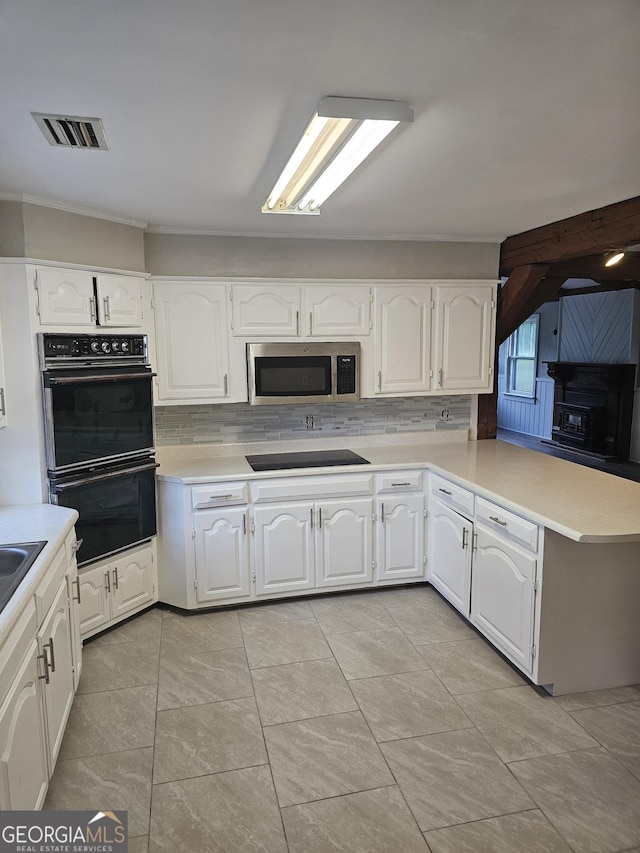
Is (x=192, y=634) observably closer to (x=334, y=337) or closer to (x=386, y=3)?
(x=334, y=337)

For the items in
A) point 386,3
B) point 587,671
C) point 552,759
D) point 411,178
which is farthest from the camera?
point 587,671

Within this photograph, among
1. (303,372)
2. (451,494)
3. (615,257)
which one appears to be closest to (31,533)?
(303,372)

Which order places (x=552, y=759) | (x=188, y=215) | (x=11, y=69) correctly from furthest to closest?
1. (x=188, y=215)
2. (x=552, y=759)
3. (x=11, y=69)

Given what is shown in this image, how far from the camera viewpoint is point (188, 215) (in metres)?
3.11

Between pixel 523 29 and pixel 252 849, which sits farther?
pixel 252 849

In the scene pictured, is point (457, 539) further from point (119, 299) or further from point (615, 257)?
point (119, 299)

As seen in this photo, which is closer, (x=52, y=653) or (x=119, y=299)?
(x=52, y=653)

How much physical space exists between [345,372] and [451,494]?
1.02 m

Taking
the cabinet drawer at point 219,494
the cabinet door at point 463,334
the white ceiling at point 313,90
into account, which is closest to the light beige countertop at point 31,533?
the cabinet drawer at point 219,494

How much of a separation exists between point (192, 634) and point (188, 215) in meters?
2.32

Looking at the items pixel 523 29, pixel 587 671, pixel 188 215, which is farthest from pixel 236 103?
pixel 587 671

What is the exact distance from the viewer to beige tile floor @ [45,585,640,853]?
191 cm

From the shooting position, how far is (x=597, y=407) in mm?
7707

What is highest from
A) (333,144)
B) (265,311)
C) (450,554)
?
(333,144)
